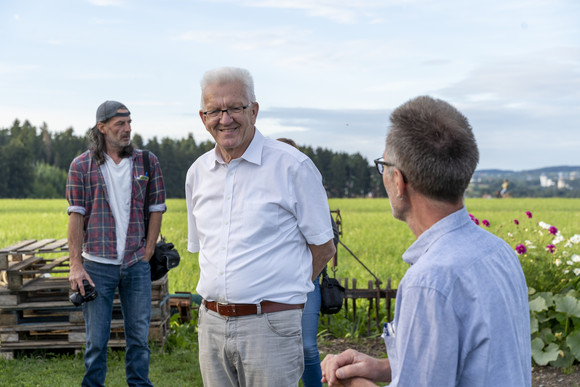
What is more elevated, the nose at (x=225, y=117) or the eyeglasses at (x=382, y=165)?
the nose at (x=225, y=117)

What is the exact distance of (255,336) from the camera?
9.41 ft

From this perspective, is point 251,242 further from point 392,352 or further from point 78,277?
point 78,277

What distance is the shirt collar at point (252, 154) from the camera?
3.01m

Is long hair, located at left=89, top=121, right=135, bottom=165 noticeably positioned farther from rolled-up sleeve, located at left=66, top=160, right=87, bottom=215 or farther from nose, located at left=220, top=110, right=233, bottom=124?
nose, located at left=220, top=110, right=233, bottom=124

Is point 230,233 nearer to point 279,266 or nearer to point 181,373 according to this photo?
point 279,266

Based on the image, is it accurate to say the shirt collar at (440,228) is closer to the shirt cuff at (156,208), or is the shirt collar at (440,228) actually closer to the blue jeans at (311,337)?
the blue jeans at (311,337)

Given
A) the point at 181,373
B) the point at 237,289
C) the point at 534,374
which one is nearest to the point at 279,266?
the point at 237,289

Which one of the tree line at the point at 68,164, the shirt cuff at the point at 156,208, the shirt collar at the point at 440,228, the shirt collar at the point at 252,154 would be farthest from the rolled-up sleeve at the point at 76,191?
the tree line at the point at 68,164

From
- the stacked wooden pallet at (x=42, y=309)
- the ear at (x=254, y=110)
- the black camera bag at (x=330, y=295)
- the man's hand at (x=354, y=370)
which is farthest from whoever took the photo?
the stacked wooden pallet at (x=42, y=309)

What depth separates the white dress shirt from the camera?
9.55 ft

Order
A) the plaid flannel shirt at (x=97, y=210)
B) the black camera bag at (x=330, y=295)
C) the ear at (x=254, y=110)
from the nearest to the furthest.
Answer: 1. the ear at (x=254, y=110)
2. the plaid flannel shirt at (x=97, y=210)
3. the black camera bag at (x=330, y=295)

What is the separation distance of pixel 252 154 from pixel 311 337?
188cm

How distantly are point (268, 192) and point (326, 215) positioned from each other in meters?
0.31

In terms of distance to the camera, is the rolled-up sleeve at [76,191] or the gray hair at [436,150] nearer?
the gray hair at [436,150]
